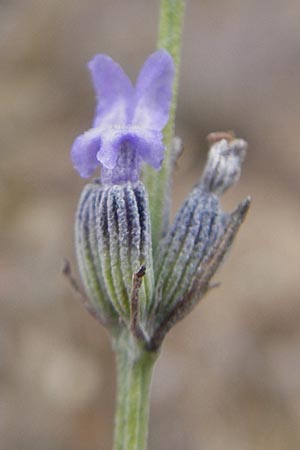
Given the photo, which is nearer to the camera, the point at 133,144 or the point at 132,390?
the point at 133,144

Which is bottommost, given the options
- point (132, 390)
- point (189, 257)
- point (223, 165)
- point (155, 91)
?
point (132, 390)

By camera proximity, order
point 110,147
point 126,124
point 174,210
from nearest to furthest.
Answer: point 110,147
point 126,124
point 174,210

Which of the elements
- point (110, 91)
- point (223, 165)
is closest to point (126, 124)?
point (110, 91)

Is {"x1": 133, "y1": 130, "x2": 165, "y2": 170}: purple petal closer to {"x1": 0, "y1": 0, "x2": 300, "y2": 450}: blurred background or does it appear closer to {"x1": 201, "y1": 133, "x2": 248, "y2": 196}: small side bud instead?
{"x1": 201, "y1": 133, "x2": 248, "y2": 196}: small side bud

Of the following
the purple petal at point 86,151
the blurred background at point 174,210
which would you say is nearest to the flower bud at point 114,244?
the purple petal at point 86,151

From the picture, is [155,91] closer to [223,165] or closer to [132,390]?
[223,165]

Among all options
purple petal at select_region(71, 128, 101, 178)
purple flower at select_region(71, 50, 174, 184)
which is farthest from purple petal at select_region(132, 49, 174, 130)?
purple petal at select_region(71, 128, 101, 178)
